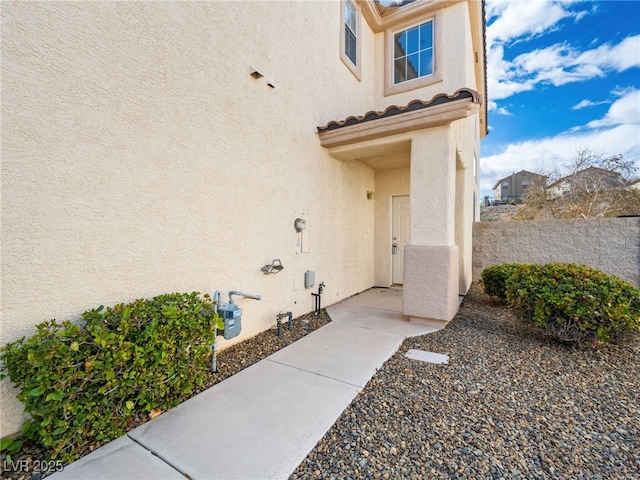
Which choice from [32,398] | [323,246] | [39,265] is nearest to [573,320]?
[323,246]

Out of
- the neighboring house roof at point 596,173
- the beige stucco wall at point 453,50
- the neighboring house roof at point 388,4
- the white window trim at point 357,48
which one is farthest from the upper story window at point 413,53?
the neighboring house roof at point 596,173

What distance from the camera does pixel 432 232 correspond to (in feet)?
16.9

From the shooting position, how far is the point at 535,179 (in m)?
17.5

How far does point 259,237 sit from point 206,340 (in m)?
2.05

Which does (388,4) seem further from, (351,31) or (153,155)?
(153,155)

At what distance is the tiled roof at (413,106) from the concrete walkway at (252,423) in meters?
4.26

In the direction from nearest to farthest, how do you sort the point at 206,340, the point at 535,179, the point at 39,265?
the point at 39,265, the point at 206,340, the point at 535,179

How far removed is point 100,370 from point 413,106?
18.8 feet

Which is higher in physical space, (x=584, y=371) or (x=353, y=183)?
(x=353, y=183)

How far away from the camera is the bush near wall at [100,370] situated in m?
1.94

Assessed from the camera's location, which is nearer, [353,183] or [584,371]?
[584,371]

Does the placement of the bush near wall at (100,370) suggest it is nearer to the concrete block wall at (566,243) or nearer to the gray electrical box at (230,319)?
the gray electrical box at (230,319)

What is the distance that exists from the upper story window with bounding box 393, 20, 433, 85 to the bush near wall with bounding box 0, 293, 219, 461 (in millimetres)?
9467

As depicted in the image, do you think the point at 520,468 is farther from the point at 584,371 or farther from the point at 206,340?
the point at 206,340
